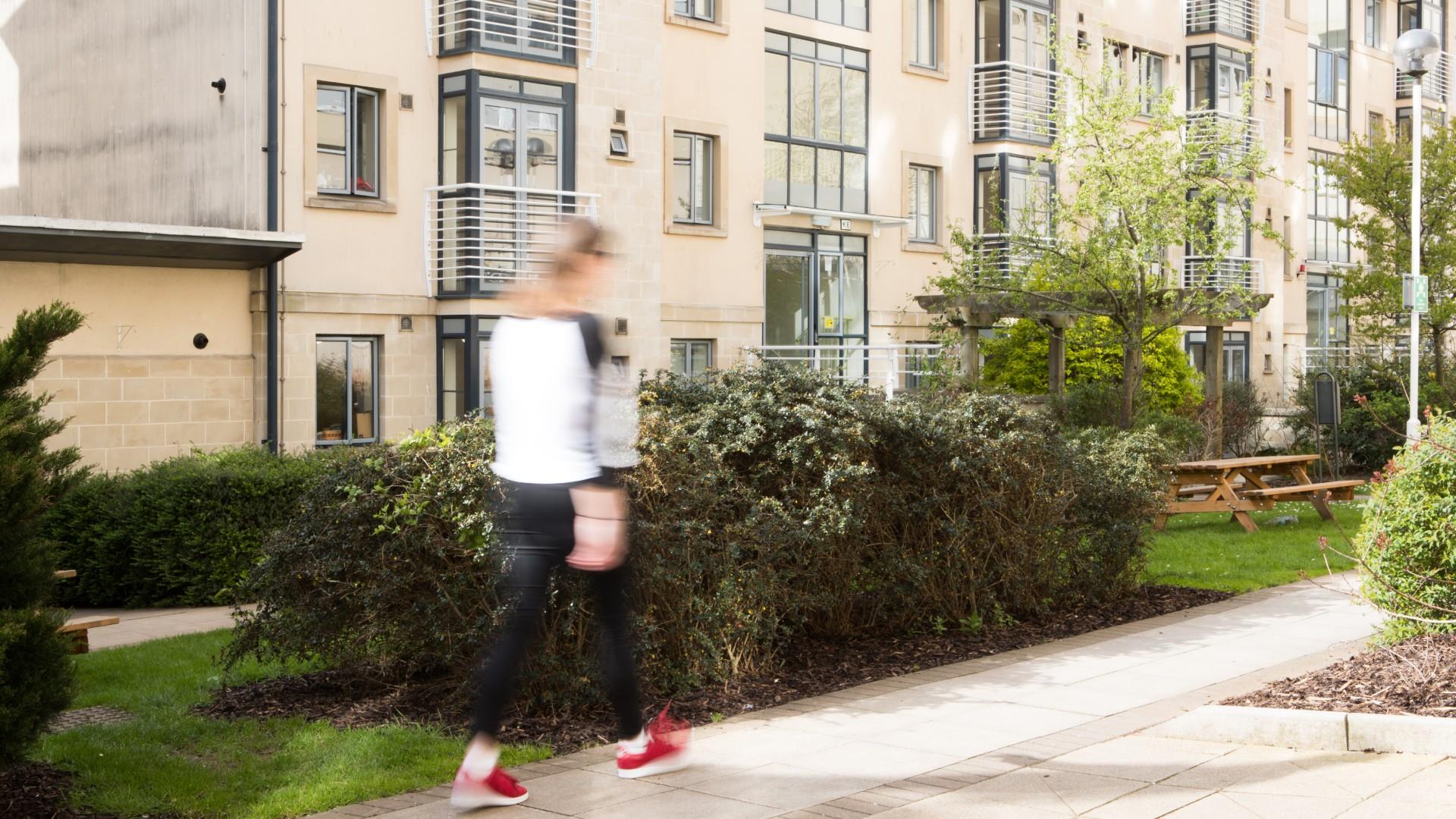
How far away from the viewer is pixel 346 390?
66.3ft

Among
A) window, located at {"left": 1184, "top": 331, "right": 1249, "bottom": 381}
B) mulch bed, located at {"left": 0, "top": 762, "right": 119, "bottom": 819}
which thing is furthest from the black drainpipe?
window, located at {"left": 1184, "top": 331, "right": 1249, "bottom": 381}

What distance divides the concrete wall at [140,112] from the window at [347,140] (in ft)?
3.35

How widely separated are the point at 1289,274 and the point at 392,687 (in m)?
35.8

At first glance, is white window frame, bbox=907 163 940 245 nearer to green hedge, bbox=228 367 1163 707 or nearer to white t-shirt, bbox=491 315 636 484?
green hedge, bbox=228 367 1163 707

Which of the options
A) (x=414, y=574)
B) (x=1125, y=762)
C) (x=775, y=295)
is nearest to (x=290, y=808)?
(x=414, y=574)

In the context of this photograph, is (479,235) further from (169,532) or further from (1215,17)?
(1215,17)

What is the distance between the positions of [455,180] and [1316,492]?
1200 cm

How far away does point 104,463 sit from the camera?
17484mm

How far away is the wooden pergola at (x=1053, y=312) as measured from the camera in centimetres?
2322

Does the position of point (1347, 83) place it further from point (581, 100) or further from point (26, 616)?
point (26, 616)

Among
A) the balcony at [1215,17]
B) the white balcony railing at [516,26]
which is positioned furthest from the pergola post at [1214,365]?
the white balcony railing at [516,26]

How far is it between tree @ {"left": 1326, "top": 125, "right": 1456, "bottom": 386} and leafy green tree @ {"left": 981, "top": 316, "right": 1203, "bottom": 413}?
4.03m

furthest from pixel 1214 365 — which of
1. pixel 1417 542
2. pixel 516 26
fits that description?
pixel 1417 542

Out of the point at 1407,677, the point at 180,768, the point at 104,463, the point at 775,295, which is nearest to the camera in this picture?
the point at 180,768
